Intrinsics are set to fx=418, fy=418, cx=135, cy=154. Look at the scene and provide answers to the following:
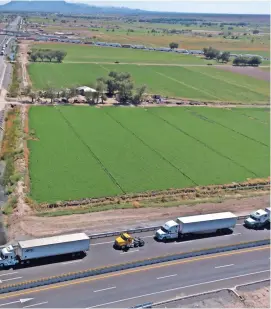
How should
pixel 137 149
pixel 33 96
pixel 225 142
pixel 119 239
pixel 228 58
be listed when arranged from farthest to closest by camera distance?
pixel 228 58 < pixel 33 96 < pixel 225 142 < pixel 137 149 < pixel 119 239

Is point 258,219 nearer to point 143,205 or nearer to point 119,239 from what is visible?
point 143,205

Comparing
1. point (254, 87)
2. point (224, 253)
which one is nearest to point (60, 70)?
point (254, 87)

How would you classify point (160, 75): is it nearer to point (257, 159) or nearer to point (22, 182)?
point (257, 159)

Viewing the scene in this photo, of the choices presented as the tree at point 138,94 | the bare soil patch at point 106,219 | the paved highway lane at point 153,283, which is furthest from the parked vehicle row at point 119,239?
the tree at point 138,94

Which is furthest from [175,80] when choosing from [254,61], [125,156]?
[125,156]

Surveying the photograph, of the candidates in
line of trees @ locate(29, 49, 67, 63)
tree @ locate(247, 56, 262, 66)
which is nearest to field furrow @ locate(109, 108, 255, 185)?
line of trees @ locate(29, 49, 67, 63)

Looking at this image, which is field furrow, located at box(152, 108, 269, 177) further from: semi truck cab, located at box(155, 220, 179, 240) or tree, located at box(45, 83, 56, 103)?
tree, located at box(45, 83, 56, 103)

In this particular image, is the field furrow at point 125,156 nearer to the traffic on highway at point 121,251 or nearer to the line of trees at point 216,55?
the traffic on highway at point 121,251
